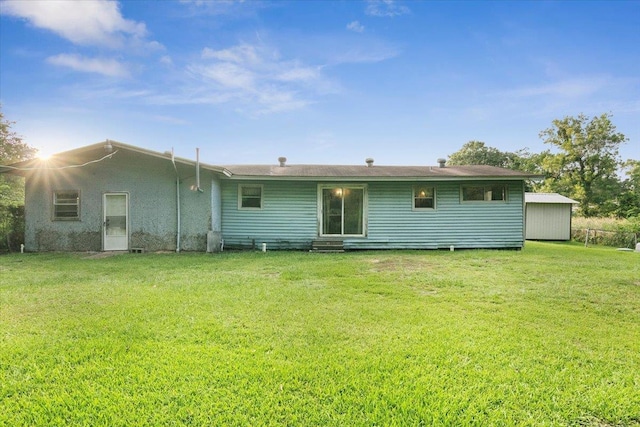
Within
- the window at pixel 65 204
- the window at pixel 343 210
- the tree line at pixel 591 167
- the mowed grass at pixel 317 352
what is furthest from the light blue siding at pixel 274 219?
the tree line at pixel 591 167

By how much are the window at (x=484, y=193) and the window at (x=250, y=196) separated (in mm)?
7395

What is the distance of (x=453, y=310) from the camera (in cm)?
415

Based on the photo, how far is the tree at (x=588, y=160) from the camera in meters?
26.1

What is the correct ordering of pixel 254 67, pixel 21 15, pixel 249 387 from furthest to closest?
pixel 254 67 → pixel 21 15 → pixel 249 387

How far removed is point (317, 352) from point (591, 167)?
3431 centimetres

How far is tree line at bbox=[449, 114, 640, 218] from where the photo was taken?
2567cm

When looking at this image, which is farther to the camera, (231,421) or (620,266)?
(620,266)

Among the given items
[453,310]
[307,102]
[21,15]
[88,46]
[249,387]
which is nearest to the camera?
[249,387]

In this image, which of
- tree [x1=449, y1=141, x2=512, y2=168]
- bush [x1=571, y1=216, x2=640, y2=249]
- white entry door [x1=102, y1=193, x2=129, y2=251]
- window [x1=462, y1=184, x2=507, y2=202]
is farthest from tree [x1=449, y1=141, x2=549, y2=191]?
white entry door [x1=102, y1=193, x2=129, y2=251]

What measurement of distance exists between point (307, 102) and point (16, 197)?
12.6 meters

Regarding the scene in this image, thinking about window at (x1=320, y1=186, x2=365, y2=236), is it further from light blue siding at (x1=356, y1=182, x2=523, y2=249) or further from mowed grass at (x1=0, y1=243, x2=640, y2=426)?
mowed grass at (x1=0, y1=243, x2=640, y2=426)

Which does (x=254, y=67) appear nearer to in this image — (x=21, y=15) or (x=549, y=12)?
(x=21, y=15)

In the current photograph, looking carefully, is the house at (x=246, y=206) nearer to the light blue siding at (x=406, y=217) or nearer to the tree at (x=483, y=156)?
the light blue siding at (x=406, y=217)

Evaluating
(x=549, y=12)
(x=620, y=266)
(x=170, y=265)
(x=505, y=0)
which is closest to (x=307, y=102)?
(x=505, y=0)
